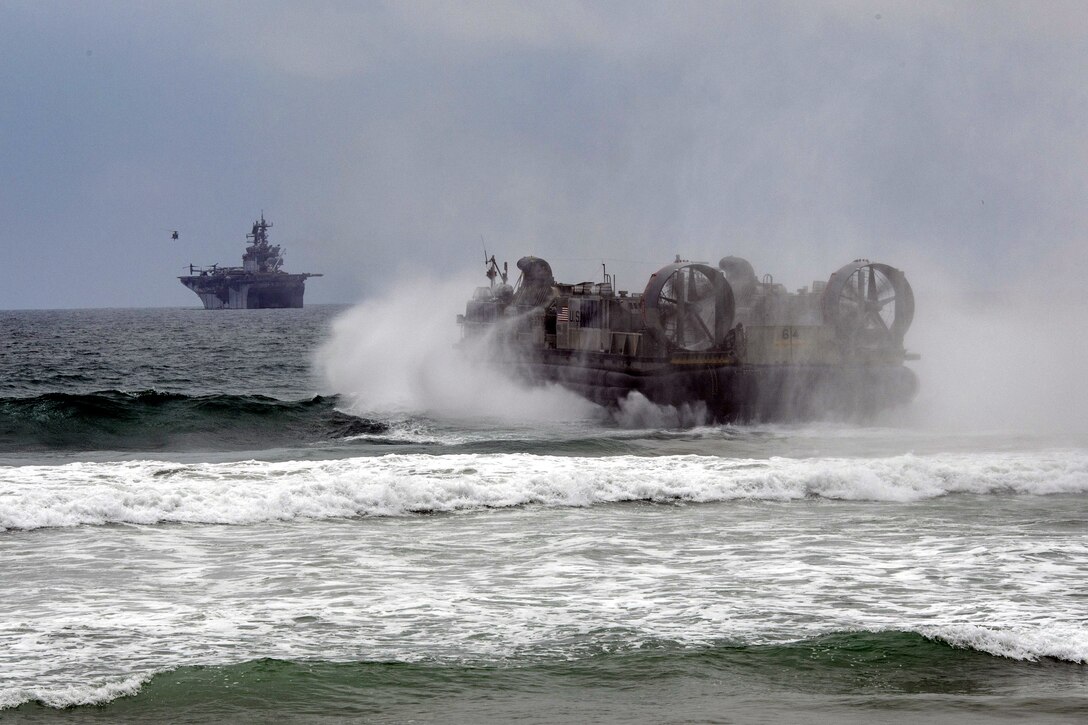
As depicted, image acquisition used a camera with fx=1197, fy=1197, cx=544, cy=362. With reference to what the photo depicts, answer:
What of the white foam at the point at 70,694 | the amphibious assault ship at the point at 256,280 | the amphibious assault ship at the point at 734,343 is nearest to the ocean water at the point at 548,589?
the white foam at the point at 70,694

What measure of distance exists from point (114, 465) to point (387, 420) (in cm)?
1578

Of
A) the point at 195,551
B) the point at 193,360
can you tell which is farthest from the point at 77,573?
the point at 193,360

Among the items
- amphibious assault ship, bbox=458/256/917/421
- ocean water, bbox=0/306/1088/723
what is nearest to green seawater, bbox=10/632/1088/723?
ocean water, bbox=0/306/1088/723

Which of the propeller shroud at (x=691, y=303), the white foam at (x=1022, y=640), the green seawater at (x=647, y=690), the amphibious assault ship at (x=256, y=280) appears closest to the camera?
the green seawater at (x=647, y=690)

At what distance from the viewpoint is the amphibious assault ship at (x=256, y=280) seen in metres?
192

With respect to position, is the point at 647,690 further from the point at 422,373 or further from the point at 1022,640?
the point at 422,373

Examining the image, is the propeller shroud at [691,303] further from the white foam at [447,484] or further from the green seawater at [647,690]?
the green seawater at [647,690]

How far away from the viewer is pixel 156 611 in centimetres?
943

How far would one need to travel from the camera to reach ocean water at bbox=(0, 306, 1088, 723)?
7.41 m

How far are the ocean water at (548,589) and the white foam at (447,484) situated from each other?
0.18 feet

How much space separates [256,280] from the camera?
192 meters

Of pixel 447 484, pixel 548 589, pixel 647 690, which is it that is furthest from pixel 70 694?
pixel 447 484

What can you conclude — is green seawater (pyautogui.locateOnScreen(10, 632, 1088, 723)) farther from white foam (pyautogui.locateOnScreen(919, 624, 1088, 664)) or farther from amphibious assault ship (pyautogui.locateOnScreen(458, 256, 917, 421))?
amphibious assault ship (pyautogui.locateOnScreen(458, 256, 917, 421))

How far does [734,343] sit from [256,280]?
168 m
